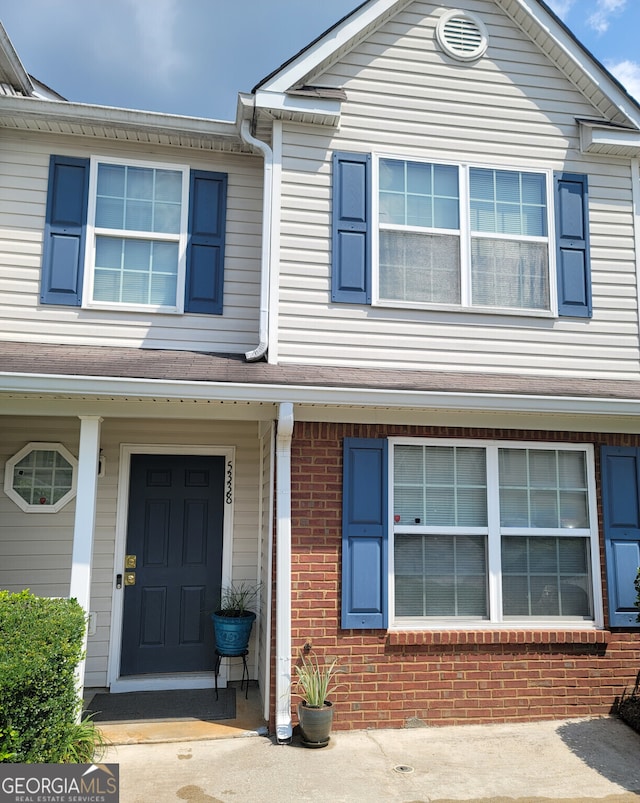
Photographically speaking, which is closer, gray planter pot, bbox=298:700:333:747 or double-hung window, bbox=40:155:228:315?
gray planter pot, bbox=298:700:333:747

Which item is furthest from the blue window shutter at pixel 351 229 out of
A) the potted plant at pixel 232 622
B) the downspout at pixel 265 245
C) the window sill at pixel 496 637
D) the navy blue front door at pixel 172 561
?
the potted plant at pixel 232 622

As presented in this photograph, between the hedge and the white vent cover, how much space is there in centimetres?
620

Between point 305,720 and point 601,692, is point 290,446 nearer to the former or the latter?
point 305,720

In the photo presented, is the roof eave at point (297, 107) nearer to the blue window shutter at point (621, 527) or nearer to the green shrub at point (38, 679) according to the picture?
the blue window shutter at point (621, 527)

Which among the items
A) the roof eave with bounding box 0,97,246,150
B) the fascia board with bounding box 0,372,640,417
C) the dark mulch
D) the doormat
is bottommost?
the doormat

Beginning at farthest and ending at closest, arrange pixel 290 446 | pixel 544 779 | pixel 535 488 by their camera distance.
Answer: pixel 535 488
pixel 290 446
pixel 544 779

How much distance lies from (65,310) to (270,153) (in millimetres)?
2448

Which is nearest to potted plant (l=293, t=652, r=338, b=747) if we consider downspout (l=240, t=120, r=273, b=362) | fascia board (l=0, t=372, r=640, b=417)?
fascia board (l=0, t=372, r=640, b=417)

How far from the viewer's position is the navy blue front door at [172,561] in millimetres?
6172

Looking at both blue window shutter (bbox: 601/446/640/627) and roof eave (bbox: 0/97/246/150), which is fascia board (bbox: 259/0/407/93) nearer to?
roof eave (bbox: 0/97/246/150)

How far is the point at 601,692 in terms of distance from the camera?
17.7ft

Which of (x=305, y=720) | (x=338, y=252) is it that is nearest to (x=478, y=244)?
(x=338, y=252)

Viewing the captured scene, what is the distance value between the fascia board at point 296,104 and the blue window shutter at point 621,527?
4.03 metres

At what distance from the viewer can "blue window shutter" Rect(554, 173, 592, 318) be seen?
616 centimetres
